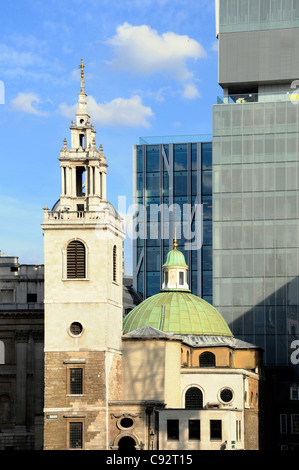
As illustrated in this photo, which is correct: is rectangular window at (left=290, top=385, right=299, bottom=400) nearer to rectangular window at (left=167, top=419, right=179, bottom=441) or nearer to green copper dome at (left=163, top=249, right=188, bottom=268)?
green copper dome at (left=163, top=249, right=188, bottom=268)

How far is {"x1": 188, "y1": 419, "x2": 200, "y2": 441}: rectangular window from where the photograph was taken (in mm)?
A: 115250

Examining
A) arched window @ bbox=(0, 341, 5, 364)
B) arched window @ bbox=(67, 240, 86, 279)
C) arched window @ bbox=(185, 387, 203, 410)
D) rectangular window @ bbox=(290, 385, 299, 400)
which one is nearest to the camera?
arched window @ bbox=(67, 240, 86, 279)

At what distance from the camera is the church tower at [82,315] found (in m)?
114

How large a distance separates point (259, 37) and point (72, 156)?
48.8 m

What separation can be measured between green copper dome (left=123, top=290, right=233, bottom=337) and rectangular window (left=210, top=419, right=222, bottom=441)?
55.3ft

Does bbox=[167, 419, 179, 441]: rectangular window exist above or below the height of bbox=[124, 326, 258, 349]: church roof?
below

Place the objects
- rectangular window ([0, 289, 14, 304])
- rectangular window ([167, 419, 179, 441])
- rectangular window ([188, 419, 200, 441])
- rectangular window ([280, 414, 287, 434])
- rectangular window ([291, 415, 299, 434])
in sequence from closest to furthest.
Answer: rectangular window ([167, 419, 179, 441]) < rectangular window ([188, 419, 200, 441]) < rectangular window ([291, 415, 299, 434]) < rectangular window ([280, 414, 287, 434]) < rectangular window ([0, 289, 14, 304])

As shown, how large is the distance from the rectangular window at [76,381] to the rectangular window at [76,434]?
114 inches

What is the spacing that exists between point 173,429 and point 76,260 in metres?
18.1

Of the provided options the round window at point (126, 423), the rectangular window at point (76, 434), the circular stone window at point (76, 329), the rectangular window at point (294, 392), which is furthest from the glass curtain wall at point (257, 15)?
the rectangular window at point (76, 434)

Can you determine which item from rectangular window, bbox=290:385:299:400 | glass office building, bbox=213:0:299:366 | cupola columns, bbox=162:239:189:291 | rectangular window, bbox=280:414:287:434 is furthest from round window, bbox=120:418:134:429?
glass office building, bbox=213:0:299:366

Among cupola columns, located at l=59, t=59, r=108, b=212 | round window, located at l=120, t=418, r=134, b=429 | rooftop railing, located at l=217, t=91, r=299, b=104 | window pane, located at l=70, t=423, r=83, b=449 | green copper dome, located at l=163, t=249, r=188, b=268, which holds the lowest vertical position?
window pane, located at l=70, t=423, r=83, b=449
